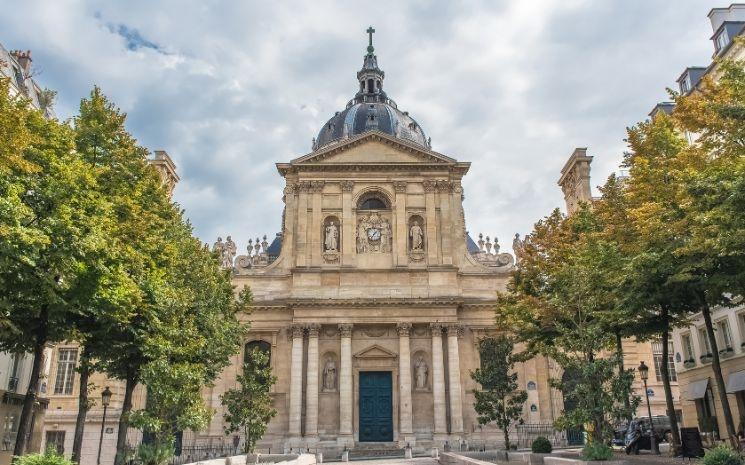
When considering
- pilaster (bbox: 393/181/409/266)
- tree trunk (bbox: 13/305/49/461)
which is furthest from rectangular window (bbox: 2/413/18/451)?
pilaster (bbox: 393/181/409/266)

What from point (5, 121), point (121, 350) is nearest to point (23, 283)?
point (5, 121)

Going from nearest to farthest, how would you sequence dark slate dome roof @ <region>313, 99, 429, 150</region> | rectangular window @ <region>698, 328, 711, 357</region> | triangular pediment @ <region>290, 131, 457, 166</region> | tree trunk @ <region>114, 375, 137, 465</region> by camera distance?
tree trunk @ <region>114, 375, 137, 465</region> → rectangular window @ <region>698, 328, 711, 357</region> → triangular pediment @ <region>290, 131, 457, 166</region> → dark slate dome roof @ <region>313, 99, 429, 150</region>

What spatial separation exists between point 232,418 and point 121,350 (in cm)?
895

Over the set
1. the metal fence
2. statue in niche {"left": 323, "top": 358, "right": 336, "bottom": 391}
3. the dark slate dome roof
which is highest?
the dark slate dome roof

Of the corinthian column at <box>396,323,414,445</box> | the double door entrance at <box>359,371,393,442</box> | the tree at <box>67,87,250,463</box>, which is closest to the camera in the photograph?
the tree at <box>67,87,250,463</box>

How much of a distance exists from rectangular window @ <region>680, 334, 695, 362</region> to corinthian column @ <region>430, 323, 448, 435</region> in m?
13.3

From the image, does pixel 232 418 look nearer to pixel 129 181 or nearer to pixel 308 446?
pixel 308 446

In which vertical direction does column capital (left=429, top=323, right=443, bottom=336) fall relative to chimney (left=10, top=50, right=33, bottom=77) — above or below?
below

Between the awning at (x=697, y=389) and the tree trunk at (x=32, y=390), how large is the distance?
28.4m

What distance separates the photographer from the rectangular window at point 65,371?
117 feet

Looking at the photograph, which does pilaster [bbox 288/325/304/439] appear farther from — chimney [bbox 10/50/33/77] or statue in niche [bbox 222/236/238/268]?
chimney [bbox 10/50/33/77]

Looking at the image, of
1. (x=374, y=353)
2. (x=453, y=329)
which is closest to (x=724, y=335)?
(x=453, y=329)

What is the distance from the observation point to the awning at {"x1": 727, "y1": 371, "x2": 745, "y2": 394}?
26531mm

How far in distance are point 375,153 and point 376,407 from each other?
658 inches
